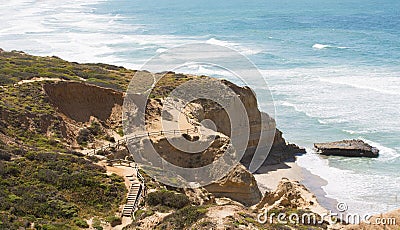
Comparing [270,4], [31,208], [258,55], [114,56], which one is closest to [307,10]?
[270,4]

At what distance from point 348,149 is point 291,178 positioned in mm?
6553

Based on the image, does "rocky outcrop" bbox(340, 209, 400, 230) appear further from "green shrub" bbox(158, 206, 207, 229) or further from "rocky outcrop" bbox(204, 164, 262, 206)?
"rocky outcrop" bbox(204, 164, 262, 206)

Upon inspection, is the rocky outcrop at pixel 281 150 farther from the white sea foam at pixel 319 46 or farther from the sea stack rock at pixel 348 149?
the white sea foam at pixel 319 46

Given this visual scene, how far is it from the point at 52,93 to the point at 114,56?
46586 millimetres

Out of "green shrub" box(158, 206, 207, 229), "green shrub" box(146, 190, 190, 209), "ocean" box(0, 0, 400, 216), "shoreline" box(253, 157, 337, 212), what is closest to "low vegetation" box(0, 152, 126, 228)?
"green shrub" box(146, 190, 190, 209)

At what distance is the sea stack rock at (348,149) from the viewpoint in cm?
4006

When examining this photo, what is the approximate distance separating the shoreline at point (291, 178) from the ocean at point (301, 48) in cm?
63

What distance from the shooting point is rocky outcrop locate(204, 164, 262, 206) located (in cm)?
2756

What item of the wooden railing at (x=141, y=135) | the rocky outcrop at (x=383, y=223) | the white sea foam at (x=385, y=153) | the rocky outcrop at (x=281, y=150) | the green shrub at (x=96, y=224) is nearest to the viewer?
the rocky outcrop at (x=383, y=223)

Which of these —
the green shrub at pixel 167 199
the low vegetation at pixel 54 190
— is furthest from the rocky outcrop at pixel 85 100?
the green shrub at pixel 167 199

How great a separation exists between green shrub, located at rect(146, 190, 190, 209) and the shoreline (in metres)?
13.0

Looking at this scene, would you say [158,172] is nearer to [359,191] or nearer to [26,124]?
[26,124]

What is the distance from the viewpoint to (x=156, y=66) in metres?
67.8

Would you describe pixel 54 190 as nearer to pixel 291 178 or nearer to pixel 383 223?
pixel 383 223
